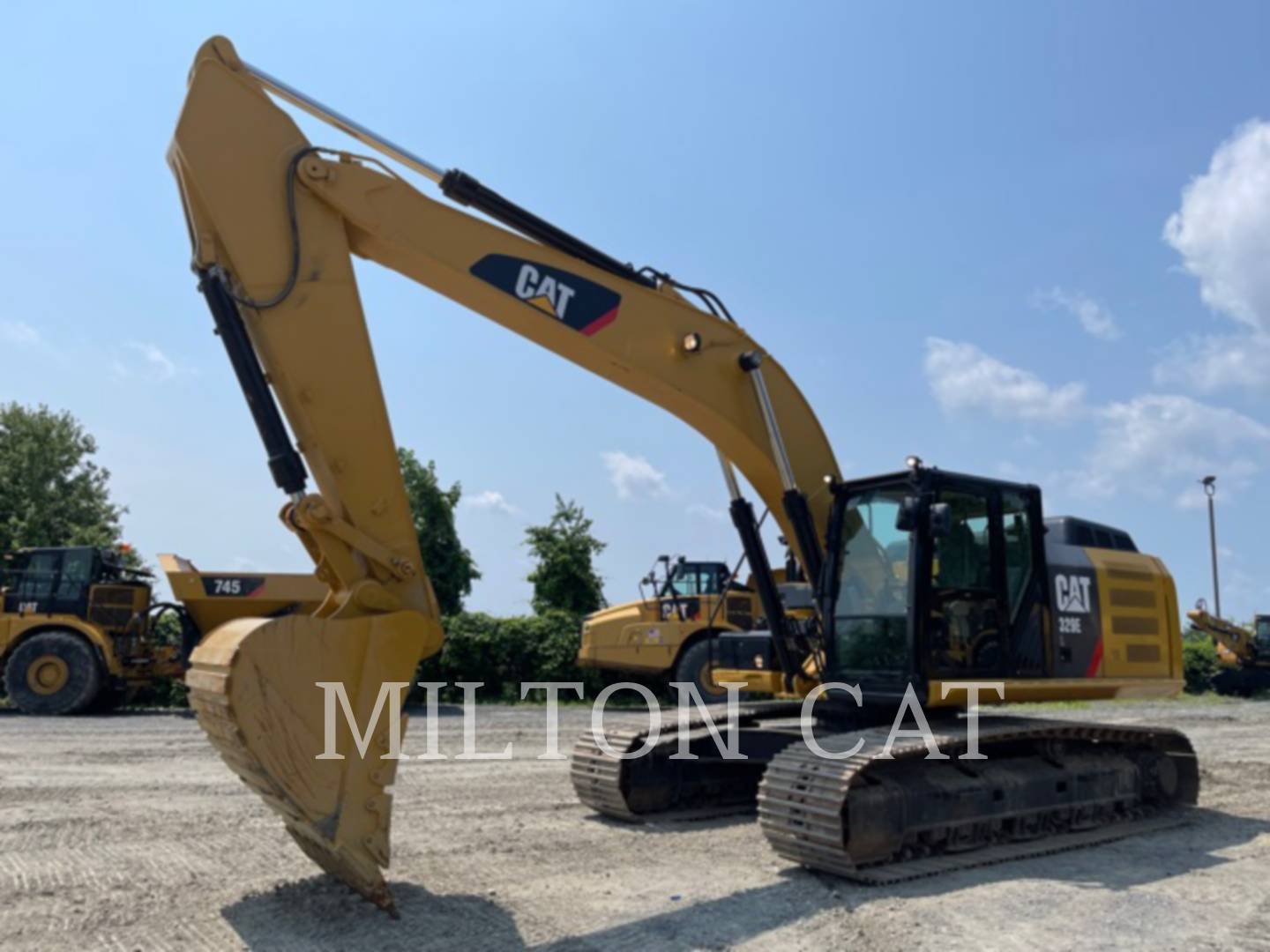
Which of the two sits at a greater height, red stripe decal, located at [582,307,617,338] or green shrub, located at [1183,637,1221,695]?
red stripe decal, located at [582,307,617,338]

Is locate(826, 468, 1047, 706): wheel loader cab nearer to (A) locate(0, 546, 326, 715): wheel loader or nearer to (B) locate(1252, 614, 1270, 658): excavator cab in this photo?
(A) locate(0, 546, 326, 715): wheel loader

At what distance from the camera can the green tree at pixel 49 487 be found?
33.0 m

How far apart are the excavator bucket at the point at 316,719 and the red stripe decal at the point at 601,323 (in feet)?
8.13

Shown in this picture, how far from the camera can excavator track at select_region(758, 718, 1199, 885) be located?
6.68m

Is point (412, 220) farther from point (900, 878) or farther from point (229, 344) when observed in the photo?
point (900, 878)

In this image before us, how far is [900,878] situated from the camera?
21.6 ft

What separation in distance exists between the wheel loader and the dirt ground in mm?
8816

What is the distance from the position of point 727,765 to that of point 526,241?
459cm

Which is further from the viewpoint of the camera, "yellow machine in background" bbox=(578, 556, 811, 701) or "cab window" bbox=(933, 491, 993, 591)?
"yellow machine in background" bbox=(578, 556, 811, 701)

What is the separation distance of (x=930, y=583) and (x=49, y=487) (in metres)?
35.3

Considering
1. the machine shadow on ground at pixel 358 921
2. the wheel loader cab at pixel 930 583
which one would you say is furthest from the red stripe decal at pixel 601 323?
the machine shadow on ground at pixel 358 921

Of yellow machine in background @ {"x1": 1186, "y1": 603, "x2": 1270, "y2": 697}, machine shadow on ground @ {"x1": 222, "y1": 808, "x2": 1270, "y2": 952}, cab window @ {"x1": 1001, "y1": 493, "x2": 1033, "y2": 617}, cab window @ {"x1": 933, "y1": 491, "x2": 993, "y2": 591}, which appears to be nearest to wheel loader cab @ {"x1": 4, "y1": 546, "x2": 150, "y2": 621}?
machine shadow on ground @ {"x1": 222, "y1": 808, "x2": 1270, "y2": 952}

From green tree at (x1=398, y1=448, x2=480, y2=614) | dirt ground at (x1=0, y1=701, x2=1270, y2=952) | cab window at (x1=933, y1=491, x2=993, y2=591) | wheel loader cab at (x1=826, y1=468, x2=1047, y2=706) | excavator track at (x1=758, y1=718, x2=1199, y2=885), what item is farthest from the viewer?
green tree at (x1=398, y1=448, x2=480, y2=614)

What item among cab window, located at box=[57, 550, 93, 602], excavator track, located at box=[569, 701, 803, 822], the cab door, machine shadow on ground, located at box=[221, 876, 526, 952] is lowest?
machine shadow on ground, located at box=[221, 876, 526, 952]
